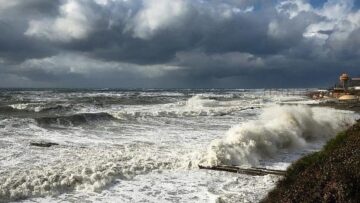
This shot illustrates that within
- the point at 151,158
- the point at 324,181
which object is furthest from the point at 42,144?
the point at 324,181

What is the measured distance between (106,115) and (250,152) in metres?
19.6

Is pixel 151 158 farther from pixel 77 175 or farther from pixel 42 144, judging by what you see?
pixel 42 144

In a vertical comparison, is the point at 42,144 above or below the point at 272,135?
below

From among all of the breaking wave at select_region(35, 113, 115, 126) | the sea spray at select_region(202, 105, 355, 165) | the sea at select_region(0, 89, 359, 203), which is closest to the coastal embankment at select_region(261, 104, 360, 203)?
the sea at select_region(0, 89, 359, 203)

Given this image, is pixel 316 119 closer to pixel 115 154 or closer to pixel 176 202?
pixel 115 154

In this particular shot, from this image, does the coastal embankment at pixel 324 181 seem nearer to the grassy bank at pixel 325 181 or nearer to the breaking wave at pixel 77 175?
the grassy bank at pixel 325 181

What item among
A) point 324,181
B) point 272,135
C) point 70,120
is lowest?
point 70,120

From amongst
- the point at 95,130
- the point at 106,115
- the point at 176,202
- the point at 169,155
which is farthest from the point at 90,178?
the point at 106,115

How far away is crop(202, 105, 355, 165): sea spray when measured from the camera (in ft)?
46.4

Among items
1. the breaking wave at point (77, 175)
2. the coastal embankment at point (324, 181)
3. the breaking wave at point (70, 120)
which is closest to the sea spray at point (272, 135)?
the breaking wave at point (77, 175)

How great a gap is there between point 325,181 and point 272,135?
1025 centimetres

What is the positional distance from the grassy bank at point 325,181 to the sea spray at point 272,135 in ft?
18.0

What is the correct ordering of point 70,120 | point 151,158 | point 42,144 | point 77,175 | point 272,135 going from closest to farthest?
1. point 77,175
2. point 151,158
3. point 272,135
4. point 42,144
5. point 70,120

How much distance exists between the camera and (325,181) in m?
6.79
